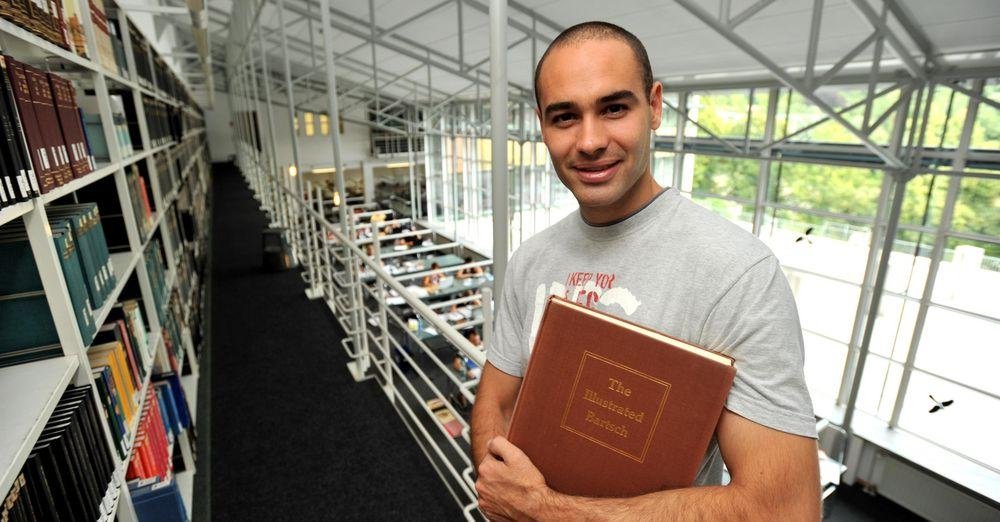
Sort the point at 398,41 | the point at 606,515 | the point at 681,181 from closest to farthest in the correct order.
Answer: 1. the point at 606,515
2. the point at 681,181
3. the point at 398,41

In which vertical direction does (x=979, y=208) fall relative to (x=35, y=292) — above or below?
below

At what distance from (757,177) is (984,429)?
3.78 metres

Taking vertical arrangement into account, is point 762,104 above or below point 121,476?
above

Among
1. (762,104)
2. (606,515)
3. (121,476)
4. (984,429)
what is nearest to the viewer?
(606,515)

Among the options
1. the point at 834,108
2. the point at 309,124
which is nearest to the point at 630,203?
the point at 834,108

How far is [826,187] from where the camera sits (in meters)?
6.14

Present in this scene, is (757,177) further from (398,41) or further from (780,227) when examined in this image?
(398,41)

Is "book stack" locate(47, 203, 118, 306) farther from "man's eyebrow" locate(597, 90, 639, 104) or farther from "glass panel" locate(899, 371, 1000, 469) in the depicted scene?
"glass panel" locate(899, 371, 1000, 469)

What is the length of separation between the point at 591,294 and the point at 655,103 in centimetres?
35

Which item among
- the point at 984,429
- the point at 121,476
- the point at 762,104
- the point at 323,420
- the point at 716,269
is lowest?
the point at 984,429

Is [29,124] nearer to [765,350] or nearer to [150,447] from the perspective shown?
[150,447]

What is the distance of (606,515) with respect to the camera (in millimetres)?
676

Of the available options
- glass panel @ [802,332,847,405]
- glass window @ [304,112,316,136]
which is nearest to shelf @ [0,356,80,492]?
glass panel @ [802,332,847,405]

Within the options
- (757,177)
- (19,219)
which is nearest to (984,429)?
(757,177)
